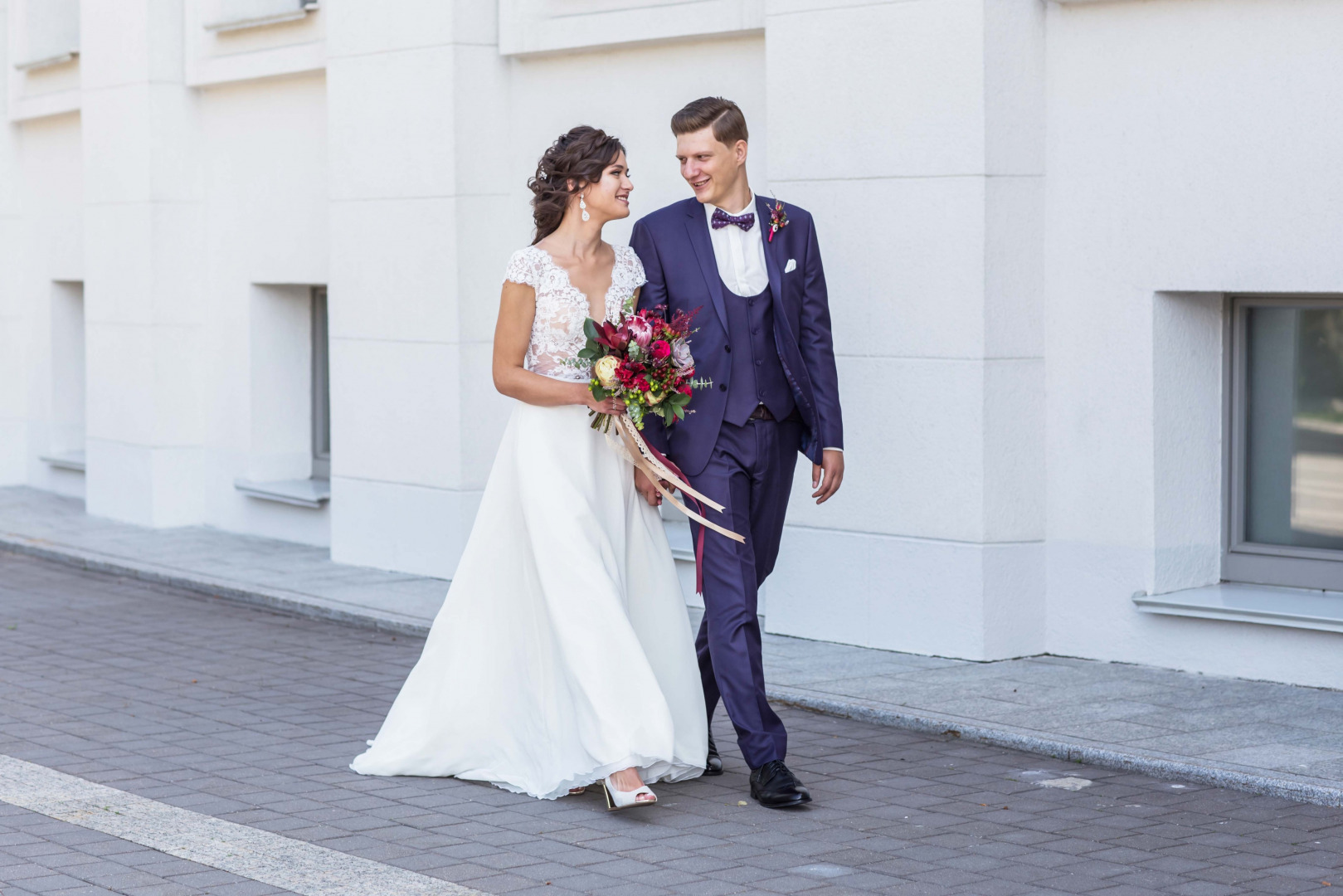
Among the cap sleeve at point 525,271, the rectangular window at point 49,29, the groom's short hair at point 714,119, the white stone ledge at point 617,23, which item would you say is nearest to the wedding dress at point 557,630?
the cap sleeve at point 525,271

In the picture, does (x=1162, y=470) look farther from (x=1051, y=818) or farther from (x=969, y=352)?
(x=1051, y=818)

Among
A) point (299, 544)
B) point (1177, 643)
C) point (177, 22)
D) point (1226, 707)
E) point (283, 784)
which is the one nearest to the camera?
point (283, 784)

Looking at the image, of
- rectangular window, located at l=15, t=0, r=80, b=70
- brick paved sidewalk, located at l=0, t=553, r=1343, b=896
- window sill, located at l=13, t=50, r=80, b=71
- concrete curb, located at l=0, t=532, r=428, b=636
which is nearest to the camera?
brick paved sidewalk, located at l=0, t=553, r=1343, b=896

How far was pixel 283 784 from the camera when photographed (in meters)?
5.84

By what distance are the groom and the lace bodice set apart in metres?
0.13

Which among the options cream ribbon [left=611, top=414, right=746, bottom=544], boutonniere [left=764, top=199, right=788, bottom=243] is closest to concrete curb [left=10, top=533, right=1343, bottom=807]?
cream ribbon [left=611, top=414, right=746, bottom=544]

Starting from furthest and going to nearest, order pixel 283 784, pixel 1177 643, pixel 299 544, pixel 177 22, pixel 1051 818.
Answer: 1. pixel 177 22
2. pixel 299 544
3. pixel 1177 643
4. pixel 283 784
5. pixel 1051 818

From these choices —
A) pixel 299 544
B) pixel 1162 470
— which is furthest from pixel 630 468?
pixel 299 544

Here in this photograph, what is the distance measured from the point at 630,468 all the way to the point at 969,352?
2231 millimetres

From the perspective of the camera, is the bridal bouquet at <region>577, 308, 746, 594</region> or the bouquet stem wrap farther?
the bouquet stem wrap

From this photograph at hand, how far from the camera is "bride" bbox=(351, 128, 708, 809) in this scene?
554 centimetres

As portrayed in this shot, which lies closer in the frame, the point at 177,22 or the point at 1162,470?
the point at 1162,470

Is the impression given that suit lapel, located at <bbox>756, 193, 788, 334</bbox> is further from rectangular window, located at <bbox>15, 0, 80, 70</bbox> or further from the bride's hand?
rectangular window, located at <bbox>15, 0, 80, 70</bbox>

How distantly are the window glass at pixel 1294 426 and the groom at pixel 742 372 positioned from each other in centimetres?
264
